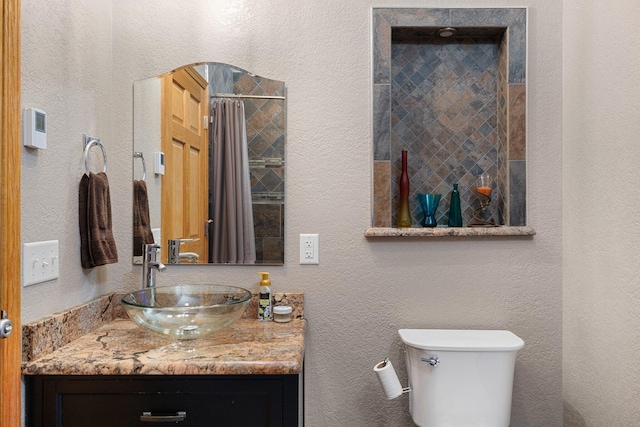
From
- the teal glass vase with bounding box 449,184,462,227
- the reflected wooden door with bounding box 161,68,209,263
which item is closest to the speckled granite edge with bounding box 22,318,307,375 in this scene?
the reflected wooden door with bounding box 161,68,209,263

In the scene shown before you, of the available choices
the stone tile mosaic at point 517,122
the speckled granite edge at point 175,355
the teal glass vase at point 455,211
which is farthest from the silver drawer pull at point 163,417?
the stone tile mosaic at point 517,122

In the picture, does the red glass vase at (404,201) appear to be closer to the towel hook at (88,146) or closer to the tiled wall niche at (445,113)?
the tiled wall niche at (445,113)

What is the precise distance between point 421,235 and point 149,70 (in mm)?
1216

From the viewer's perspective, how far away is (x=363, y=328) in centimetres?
191

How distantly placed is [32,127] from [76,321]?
62 cm

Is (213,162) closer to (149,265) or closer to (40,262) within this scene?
(149,265)

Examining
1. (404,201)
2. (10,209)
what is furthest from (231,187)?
(10,209)

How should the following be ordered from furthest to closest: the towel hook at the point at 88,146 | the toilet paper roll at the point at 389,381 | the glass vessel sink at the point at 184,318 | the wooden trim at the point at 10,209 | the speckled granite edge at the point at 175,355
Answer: the toilet paper roll at the point at 389,381 → the towel hook at the point at 88,146 → the glass vessel sink at the point at 184,318 → the speckled granite edge at the point at 175,355 → the wooden trim at the point at 10,209

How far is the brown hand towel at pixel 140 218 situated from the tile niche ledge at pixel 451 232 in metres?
0.84

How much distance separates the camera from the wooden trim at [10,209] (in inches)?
47.1

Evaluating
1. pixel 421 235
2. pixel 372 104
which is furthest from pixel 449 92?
pixel 421 235

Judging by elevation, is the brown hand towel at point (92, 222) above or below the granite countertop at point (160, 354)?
above

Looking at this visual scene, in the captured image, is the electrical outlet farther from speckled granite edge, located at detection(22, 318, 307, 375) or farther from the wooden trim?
the wooden trim

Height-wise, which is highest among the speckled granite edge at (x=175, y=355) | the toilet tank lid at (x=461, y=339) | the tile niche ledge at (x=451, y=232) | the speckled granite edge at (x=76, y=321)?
the tile niche ledge at (x=451, y=232)
